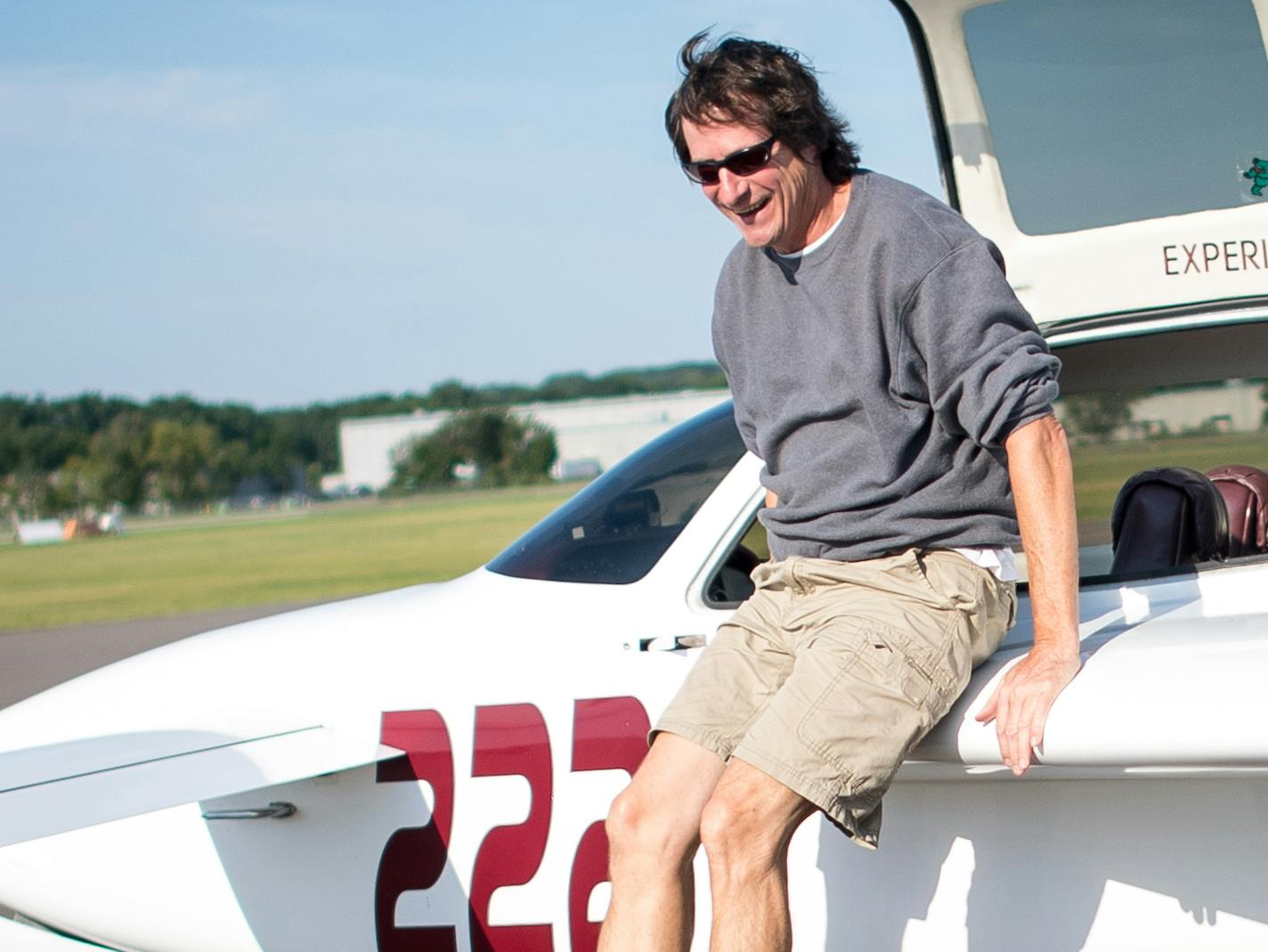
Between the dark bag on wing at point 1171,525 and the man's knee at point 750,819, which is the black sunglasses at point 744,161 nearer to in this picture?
the man's knee at point 750,819

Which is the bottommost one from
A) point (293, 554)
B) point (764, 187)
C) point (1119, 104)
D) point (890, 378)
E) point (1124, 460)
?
point (293, 554)

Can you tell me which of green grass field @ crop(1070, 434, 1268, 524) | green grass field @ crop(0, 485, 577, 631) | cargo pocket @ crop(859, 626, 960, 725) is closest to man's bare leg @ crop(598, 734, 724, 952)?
cargo pocket @ crop(859, 626, 960, 725)

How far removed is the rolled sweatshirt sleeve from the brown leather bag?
3.89ft

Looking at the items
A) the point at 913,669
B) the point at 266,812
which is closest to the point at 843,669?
the point at 913,669

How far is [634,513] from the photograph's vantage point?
10.00 feet

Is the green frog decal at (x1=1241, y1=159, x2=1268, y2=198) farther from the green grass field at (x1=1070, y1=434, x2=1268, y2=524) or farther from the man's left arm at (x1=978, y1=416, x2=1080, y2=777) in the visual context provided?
the man's left arm at (x1=978, y1=416, x2=1080, y2=777)

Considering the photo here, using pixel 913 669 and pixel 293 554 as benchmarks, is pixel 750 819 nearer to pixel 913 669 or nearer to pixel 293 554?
pixel 913 669

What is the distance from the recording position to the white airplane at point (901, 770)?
93.1 inches

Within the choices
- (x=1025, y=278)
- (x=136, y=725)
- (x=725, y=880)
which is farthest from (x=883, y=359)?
(x=136, y=725)

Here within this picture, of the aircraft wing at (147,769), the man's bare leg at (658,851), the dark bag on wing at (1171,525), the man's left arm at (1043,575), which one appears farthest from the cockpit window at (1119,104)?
the aircraft wing at (147,769)

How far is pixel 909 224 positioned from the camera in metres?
2.29

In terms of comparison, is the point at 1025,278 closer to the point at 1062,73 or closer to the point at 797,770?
the point at 1062,73

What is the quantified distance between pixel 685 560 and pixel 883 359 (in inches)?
29.3

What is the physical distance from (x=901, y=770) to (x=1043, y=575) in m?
0.48
